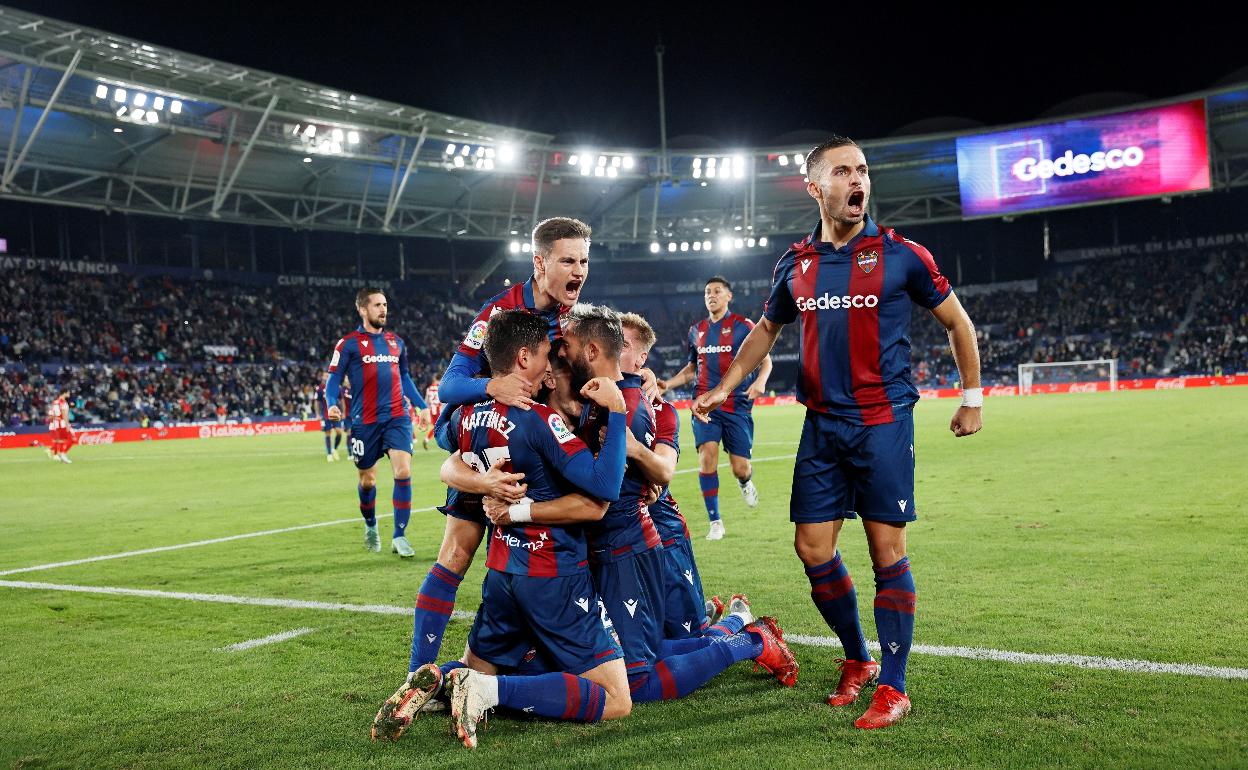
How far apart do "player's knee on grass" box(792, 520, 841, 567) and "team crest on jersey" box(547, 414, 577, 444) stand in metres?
1.12

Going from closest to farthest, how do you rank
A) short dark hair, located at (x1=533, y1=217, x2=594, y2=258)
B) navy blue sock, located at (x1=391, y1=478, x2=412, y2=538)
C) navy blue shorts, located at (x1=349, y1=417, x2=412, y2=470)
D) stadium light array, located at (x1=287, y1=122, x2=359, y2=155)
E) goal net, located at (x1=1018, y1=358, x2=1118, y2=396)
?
short dark hair, located at (x1=533, y1=217, x2=594, y2=258) → navy blue sock, located at (x1=391, y1=478, x2=412, y2=538) → navy blue shorts, located at (x1=349, y1=417, x2=412, y2=470) → stadium light array, located at (x1=287, y1=122, x2=359, y2=155) → goal net, located at (x1=1018, y1=358, x2=1118, y2=396)

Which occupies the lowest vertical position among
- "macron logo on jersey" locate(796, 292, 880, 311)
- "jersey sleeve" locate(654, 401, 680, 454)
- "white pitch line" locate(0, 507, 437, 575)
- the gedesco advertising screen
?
"white pitch line" locate(0, 507, 437, 575)

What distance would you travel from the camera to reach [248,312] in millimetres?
46125

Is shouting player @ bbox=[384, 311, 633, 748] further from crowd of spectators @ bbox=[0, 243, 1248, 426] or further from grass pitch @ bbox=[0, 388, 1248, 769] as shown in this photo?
crowd of spectators @ bbox=[0, 243, 1248, 426]

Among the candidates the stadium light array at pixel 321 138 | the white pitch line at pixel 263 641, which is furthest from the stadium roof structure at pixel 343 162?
the white pitch line at pixel 263 641

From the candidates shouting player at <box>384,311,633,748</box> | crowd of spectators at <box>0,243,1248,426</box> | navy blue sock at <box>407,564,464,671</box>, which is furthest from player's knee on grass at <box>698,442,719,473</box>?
crowd of spectators at <box>0,243,1248,426</box>

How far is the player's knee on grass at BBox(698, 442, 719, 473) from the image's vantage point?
936 cm

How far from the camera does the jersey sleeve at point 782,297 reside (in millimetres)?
4406

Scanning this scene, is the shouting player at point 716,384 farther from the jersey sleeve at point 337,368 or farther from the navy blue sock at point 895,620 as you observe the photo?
the navy blue sock at point 895,620

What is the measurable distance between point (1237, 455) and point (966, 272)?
159 ft

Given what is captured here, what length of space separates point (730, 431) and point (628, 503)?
18.5 ft

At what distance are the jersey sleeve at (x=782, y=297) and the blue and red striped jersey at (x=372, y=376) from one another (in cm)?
534

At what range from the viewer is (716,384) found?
10117 mm

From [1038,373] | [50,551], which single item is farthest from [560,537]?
[1038,373]
